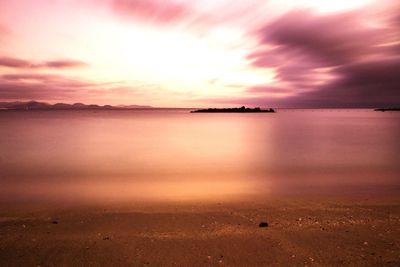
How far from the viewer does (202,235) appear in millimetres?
6355

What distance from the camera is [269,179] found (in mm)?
13594

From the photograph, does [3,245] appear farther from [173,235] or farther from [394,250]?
[394,250]

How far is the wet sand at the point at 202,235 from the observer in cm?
534

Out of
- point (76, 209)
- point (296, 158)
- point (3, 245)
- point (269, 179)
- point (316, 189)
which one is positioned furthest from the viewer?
point (296, 158)

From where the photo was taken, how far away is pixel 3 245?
19.1 ft

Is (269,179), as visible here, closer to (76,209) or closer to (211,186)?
(211,186)

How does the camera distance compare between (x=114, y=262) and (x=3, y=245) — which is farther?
(x=3, y=245)

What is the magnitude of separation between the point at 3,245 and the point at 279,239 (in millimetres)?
5808

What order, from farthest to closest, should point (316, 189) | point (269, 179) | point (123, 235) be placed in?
point (269, 179)
point (316, 189)
point (123, 235)

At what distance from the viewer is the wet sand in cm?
534

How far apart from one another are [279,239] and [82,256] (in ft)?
13.3

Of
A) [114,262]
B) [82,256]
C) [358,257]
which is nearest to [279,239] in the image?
[358,257]

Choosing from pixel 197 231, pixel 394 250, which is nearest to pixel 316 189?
pixel 394 250

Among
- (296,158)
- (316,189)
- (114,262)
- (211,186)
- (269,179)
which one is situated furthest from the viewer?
(296,158)
